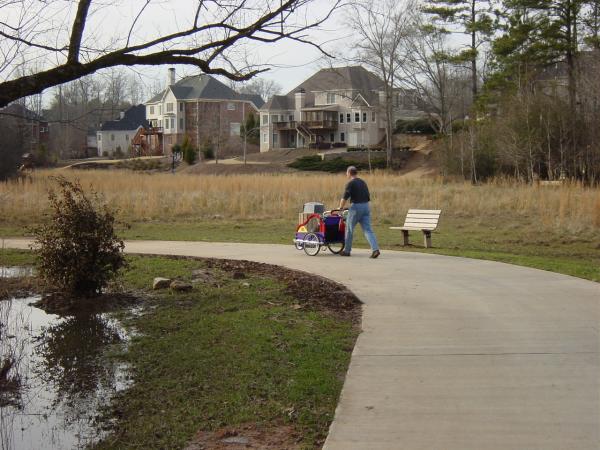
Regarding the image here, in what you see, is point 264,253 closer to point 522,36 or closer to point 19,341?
point 19,341

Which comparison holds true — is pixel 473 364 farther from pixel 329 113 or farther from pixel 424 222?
pixel 329 113

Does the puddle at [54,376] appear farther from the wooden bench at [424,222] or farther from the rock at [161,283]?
the wooden bench at [424,222]

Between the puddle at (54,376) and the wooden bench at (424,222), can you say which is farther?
the wooden bench at (424,222)

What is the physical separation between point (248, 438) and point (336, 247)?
11.2 metres

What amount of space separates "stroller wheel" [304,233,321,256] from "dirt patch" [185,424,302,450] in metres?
9.91

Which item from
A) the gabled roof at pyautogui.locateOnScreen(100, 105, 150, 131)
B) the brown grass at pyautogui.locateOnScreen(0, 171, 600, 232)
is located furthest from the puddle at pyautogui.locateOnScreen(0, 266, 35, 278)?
the gabled roof at pyautogui.locateOnScreen(100, 105, 150, 131)

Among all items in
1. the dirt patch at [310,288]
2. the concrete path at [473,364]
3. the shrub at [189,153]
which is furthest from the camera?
the shrub at [189,153]

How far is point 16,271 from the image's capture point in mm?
14750

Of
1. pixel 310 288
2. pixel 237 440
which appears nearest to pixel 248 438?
pixel 237 440

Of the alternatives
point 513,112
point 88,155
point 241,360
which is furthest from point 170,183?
point 88,155

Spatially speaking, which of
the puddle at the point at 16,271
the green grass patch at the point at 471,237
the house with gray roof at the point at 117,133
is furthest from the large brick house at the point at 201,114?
the puddle at the point at 16,271

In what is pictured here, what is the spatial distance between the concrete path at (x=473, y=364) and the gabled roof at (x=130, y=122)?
317ft

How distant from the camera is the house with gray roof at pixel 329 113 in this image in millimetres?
78188

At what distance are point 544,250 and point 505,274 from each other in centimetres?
640
